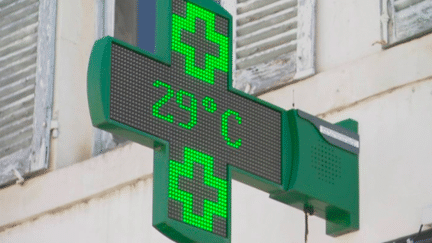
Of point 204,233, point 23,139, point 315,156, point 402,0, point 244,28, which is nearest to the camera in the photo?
point 204,233

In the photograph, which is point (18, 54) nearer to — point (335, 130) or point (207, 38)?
point (335, 130)

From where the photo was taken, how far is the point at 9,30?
11609 mm

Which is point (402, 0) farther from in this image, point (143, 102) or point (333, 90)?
point (143, 102)

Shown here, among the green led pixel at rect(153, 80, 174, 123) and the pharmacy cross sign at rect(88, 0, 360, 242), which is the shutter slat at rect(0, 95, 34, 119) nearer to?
the pharmacy cross sign at rect(88, 0, 360, 242)

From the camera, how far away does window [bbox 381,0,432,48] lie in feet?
30.9

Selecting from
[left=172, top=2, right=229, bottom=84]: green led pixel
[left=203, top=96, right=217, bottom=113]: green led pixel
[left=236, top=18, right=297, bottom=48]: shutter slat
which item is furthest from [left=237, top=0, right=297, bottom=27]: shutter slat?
[left=203, top=96, right=217, bottom=113]: green led pixel

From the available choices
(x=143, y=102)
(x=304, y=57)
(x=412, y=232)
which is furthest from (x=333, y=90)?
(x=143, y=102)

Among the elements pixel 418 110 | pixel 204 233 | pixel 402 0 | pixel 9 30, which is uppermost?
pixel 9 30

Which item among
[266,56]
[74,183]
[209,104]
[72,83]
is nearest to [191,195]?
[209,104]

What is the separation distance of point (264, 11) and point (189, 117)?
2182mm

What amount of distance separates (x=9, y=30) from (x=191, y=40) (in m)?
3.41

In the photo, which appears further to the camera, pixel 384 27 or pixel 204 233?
pixel 384 27

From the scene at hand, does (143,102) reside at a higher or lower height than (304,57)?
lower

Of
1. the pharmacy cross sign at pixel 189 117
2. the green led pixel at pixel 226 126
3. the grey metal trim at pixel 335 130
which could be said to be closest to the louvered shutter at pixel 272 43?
the grey metal trim at pixel 335 130
